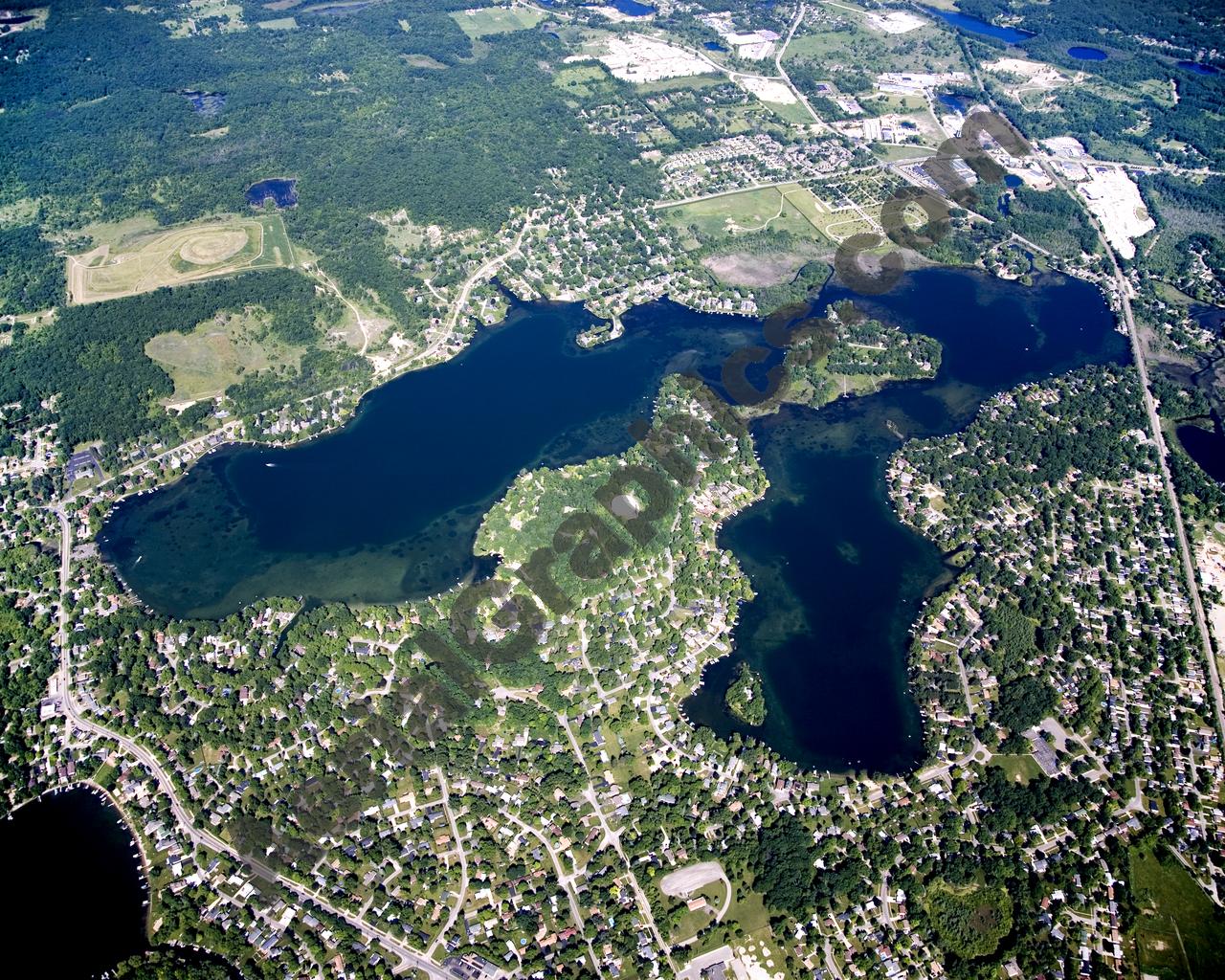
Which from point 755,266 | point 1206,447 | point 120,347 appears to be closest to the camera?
point 1206,447

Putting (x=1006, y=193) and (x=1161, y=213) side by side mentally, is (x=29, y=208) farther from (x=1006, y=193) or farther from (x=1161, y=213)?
(x=1161, y=213)

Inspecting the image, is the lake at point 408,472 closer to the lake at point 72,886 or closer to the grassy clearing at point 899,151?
the lake at point 72,886

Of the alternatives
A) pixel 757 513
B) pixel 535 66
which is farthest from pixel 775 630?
pixel 535 66

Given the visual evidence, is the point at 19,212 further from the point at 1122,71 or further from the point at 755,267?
the point at 1122,71

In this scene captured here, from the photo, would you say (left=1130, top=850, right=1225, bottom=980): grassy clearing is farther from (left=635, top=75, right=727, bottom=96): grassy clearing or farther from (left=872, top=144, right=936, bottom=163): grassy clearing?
(left=635, top=75, right=727, bottom=96): grassy clearing

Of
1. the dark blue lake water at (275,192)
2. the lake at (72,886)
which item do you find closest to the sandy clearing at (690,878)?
the lake at (72,886)

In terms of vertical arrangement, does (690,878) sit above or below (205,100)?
below

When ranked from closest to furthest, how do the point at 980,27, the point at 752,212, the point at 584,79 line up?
the point at 752,212
the point at 584,79
the point at 980,27

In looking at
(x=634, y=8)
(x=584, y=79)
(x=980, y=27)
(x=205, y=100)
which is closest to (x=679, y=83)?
(x=584, y=79)

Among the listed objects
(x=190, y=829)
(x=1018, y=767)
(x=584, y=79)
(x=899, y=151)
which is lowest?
(x=190, y=829)
